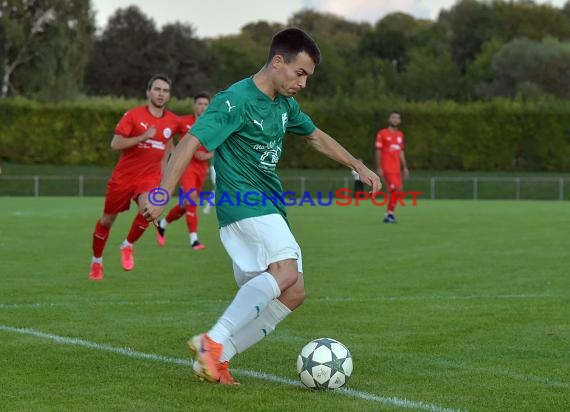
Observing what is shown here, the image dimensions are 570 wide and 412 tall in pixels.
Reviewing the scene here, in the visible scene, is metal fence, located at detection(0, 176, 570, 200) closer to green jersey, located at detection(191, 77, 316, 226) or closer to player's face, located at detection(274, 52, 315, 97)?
green jersey, located at detection(191, 77, 316, 226)

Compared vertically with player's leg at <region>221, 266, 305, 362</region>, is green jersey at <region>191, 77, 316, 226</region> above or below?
above

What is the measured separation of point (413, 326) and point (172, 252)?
8.00 m

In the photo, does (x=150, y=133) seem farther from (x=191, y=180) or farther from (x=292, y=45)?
(x=191, y=180)

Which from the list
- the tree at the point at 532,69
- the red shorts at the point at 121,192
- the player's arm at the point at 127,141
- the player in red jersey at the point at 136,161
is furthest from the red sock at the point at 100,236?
the tree at the point at 532,69

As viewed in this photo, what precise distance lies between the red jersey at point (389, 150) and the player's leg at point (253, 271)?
1807cm

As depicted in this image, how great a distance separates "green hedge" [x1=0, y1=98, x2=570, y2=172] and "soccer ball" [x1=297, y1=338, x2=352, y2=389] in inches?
1622

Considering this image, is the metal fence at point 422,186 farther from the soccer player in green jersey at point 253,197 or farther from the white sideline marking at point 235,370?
the soccer player in green jersey at point 253,197

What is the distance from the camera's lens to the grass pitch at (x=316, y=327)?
587cm

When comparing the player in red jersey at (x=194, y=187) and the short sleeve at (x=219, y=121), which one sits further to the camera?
the player in red jersey at (x=194, y=187)

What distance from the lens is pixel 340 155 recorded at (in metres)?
7.08

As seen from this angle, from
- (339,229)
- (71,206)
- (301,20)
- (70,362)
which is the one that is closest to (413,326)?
(70,362)

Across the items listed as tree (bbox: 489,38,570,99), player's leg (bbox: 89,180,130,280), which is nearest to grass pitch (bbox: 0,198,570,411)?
player's leg (bbox: 89,180,130,280)

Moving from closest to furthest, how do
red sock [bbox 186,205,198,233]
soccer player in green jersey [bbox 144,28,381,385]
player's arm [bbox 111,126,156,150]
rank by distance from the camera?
soccer player in green jersey [bbox 144,28,381,385] → player's arm [bbox 111,126,156,150] → red sock [bbox 186,205,198,233]

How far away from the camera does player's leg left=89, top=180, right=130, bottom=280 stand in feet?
39.8
